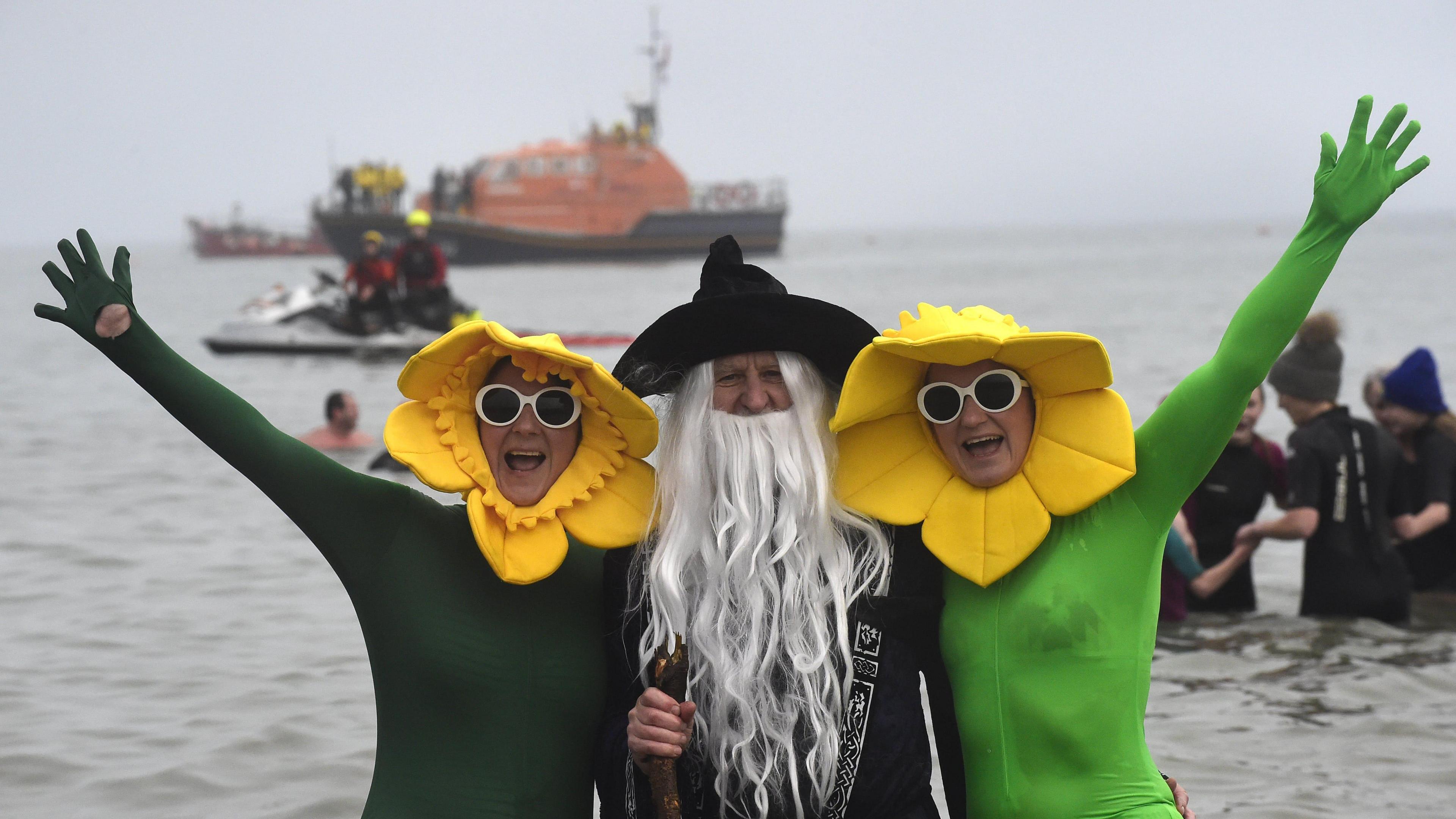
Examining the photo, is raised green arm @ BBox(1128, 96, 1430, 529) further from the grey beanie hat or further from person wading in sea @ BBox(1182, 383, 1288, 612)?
person wading in sea @ BBox(1182, 383, 1288, 612)

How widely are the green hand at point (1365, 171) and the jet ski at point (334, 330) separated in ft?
53.1

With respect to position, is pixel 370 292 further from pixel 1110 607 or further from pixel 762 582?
pixel 1110 607

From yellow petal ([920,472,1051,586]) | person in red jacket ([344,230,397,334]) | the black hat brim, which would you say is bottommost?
person in red jacket ([344,230,397,334])

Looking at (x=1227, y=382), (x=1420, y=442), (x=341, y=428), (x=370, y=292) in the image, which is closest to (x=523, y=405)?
(x=1227, y=382)

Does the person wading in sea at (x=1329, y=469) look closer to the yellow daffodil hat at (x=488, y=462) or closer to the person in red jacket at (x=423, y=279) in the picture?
the yellow daffodil hat at (x=488, y=462)

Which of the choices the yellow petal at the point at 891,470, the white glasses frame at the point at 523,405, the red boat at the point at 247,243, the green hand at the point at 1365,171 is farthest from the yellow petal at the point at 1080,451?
the red boat at the point at 247,243

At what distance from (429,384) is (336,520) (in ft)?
1.13

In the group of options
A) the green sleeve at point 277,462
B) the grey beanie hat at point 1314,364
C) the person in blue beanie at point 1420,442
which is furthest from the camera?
the person in blue beanie at point 1420,442

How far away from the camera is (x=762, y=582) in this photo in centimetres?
283

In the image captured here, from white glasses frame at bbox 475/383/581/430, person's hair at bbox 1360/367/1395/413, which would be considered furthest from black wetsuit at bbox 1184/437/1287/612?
white glasses frame at bbox 475/383/581/430

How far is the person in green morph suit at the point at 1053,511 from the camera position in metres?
2.80

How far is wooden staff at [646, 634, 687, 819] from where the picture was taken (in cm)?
265

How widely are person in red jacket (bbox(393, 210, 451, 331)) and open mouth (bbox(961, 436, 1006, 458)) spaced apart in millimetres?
17104

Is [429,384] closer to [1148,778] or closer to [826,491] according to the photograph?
[826,491]
